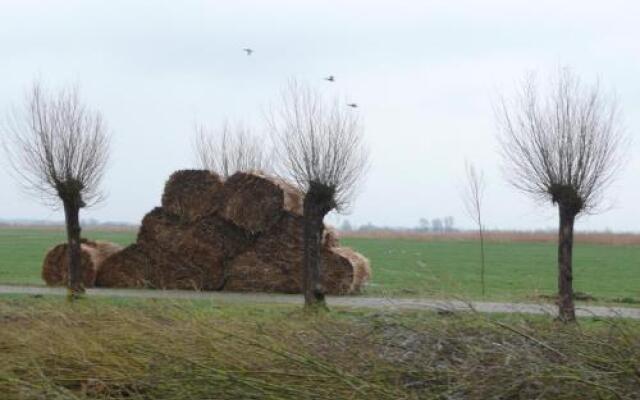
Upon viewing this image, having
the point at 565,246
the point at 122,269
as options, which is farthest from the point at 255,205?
the point at 565,246

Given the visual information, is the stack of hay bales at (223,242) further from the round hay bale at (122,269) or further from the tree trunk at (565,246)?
the tree trunk at (565,246)

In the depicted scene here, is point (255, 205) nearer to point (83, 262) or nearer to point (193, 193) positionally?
point (193, 193)

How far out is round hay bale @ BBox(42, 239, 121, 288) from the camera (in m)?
21.3

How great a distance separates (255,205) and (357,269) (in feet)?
10.2

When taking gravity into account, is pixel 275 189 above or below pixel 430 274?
above

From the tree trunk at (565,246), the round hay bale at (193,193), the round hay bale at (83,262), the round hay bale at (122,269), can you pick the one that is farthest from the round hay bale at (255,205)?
the tree trunk at (565,246)

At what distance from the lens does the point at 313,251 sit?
14.7 metres

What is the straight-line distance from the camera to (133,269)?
21.7 meters

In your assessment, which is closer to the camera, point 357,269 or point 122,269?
point 357,269

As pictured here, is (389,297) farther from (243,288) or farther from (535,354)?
(243,288)

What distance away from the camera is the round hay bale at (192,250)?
2153 cm

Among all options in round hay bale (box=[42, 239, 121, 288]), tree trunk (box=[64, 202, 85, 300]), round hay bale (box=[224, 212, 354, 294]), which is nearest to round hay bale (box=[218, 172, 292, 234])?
round hay bale (box=[224, 212, 354, 294])

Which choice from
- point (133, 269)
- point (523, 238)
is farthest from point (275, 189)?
point (523, 238)

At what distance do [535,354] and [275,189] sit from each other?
16041 mm
